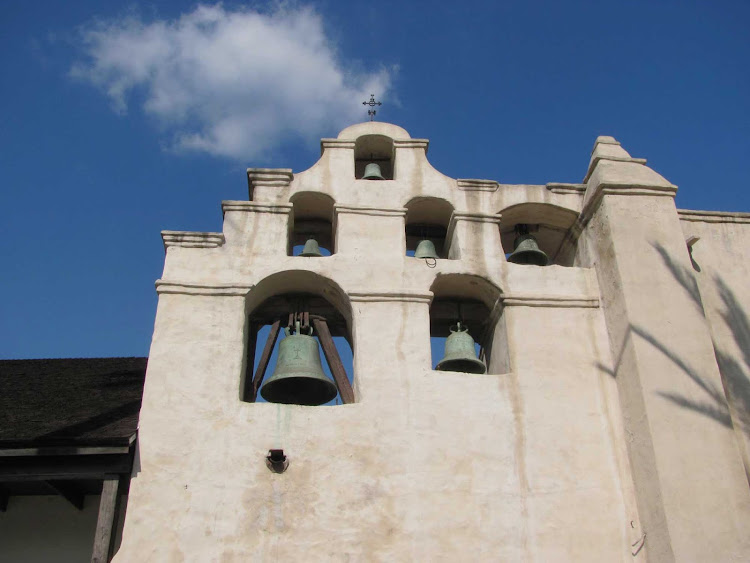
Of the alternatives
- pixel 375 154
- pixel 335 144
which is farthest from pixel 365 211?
pixel 375 154

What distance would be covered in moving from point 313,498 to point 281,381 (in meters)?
1.67

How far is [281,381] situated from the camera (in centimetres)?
1057

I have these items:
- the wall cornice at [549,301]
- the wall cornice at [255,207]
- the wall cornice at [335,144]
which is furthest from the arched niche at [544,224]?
the wall cornice at [255,207]

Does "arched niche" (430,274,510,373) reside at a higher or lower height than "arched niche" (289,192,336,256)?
lower

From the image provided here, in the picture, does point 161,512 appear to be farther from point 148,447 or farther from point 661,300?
point 661,300

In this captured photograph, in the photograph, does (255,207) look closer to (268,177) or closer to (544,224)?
(268,177)

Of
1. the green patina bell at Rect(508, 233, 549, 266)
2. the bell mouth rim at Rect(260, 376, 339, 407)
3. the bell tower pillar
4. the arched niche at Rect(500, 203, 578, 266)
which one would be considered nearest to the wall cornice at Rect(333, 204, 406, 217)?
the arched niche at Rect(500, 203, 578, 266)

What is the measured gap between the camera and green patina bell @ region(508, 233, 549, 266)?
12055mm

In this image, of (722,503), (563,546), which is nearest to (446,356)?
(563,546)

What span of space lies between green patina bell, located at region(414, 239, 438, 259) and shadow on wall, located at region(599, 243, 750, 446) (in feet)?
8.50

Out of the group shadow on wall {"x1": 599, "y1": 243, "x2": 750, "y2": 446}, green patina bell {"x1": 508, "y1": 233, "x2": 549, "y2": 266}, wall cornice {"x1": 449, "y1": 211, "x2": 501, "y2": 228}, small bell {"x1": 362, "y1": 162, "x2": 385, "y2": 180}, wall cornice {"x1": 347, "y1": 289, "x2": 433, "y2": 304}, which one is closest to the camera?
shadow on wall {"x1": 599, "y1": 243, "x2": 750, "y2": 446}

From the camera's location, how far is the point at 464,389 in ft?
33.9

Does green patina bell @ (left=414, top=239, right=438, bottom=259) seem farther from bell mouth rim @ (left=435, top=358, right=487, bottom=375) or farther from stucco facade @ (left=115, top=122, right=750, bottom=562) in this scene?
bell mouth rim @ (left=435, top=358, right=487, bottom=375)

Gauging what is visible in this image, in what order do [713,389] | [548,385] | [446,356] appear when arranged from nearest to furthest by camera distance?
[713,389], [548,385], [446,356]
